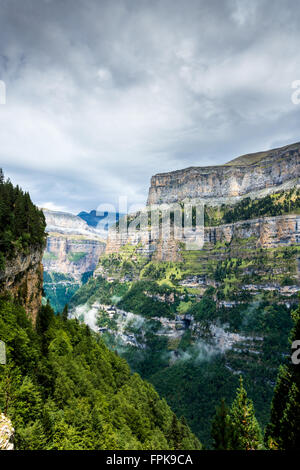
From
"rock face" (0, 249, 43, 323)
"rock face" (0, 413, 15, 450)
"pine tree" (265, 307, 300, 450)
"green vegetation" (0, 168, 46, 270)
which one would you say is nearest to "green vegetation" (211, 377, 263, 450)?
"pine tree" (265, 307, 300, 450)

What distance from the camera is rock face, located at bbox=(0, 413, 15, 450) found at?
2047cm

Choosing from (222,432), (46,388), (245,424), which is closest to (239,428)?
(245,424)

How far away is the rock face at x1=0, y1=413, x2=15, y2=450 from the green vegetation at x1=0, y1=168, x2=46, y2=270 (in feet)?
69.5

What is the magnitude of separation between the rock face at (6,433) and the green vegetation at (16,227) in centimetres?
2118

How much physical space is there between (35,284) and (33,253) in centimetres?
713

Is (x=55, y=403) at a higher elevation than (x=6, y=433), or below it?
below

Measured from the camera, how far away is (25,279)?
166ft

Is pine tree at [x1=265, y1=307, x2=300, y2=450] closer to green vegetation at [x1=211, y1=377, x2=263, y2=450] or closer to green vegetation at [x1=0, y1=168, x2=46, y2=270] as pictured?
green vegetation at [x1=211, y1=377, x2=263, y2=450]

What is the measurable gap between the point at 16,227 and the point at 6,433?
116ft

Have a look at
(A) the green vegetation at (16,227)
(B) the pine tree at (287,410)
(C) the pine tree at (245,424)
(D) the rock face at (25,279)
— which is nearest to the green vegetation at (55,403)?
(D) the rock face at (25,279)

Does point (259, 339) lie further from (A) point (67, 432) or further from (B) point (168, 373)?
(A) point (67, 432)

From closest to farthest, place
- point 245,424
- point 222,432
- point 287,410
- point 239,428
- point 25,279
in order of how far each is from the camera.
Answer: point 222,432
point 287,410
point 239,428
point 245,424
point 25,279

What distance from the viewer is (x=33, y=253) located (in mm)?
55031

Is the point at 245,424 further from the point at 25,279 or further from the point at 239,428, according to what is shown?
the point at 25,279
